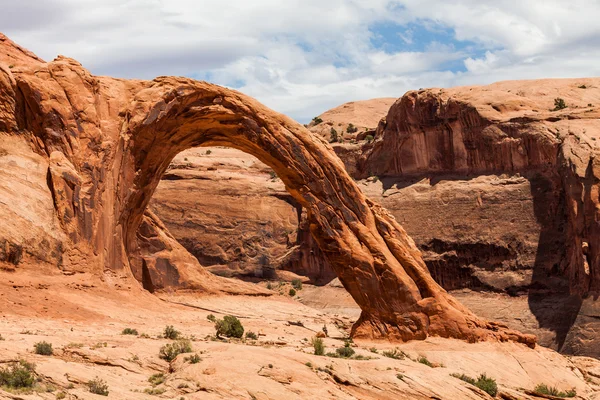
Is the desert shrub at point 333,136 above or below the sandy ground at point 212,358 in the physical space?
above

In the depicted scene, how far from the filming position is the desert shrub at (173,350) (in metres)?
19.5

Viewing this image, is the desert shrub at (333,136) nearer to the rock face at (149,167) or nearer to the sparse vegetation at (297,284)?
the sparse vegetation at (297,284)

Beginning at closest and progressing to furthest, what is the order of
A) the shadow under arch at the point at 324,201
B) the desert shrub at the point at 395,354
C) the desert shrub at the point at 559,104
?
the desert shrub at the point at 395,354 → the shadow under arch at the point at 324,201 → the desert shrub at the point at 559,104

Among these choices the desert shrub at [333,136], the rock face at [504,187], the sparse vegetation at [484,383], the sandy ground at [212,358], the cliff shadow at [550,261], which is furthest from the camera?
the desert shrub at [333,136]

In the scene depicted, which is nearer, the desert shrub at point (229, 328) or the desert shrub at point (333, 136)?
the desert shrub at point (229, 328)

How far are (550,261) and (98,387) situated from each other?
32945mm

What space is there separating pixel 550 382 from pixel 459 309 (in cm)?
327

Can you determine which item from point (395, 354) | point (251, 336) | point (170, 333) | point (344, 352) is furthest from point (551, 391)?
point (170, 333)

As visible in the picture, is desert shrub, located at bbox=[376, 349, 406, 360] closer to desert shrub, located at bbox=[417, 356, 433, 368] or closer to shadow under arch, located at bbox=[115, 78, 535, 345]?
desert shrub, located at bbox=[417, 356, 433, 368]

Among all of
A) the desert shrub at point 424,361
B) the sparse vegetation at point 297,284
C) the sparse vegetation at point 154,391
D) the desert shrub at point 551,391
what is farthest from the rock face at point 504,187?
the sparse vegetation at point 154,391

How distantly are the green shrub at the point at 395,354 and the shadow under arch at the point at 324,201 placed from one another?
202 centimetres

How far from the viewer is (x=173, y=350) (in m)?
19.6

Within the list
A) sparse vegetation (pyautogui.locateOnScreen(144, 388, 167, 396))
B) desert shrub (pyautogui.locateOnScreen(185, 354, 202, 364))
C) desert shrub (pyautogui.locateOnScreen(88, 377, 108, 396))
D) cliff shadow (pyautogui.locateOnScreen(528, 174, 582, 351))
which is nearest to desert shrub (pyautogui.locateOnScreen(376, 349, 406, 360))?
desert shrub (pyautogui.locateOnScreen(185, 354, 202, 364))

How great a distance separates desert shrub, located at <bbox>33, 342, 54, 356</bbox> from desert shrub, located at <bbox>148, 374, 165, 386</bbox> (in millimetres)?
1934
